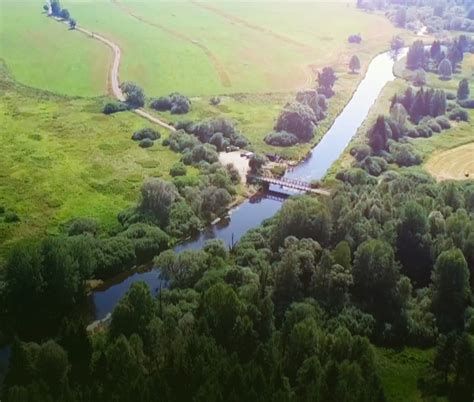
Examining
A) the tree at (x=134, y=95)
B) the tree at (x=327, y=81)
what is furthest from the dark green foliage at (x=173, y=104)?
the tree at (x=327, y=81)

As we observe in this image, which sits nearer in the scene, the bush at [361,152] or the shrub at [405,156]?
the shrub at [405,156]

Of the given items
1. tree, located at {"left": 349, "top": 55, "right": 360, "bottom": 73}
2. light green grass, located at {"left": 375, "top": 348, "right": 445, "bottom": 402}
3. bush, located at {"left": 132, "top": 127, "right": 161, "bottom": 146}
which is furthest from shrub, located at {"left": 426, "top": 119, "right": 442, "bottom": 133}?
light green grass, located at {"left": 375, "top": 348, "right": 445, "bottom": 402}

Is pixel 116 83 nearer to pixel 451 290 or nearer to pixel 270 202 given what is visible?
pixel 270 202

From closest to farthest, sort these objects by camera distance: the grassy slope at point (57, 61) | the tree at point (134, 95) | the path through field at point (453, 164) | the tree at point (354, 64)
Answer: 1. the path through field at point (453, 164)
2. the tree at point (134, 95)
3. the grassy slope at point (57, 61)
4. the tree at point (354, 64)

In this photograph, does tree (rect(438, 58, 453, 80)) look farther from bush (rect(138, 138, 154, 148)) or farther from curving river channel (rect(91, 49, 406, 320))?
bush (rect(138, 138, 154, 148))

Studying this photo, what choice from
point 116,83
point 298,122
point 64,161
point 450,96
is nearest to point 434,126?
point 450,96

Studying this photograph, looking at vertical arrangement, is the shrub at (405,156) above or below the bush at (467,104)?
below

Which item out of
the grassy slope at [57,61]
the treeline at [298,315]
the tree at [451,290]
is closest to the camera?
the treeline at [298,315]

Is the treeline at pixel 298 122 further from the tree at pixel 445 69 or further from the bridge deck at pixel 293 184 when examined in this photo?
the tree at pixel 445 69
